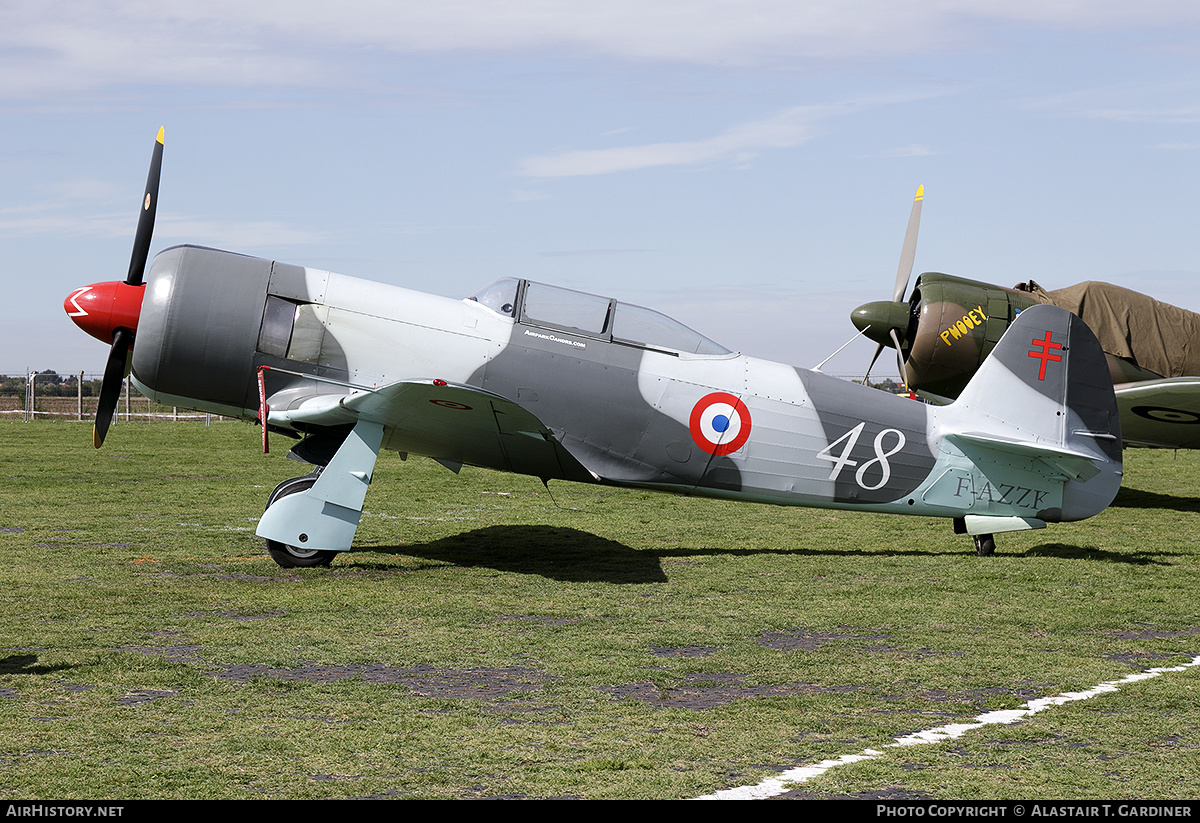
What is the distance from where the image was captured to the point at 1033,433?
9.95 metres

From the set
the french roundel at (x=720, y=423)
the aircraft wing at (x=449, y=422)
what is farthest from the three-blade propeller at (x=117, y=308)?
the french roundel at (x=720, y=423)

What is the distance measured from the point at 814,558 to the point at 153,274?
654cm

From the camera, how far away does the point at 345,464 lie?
335 inches

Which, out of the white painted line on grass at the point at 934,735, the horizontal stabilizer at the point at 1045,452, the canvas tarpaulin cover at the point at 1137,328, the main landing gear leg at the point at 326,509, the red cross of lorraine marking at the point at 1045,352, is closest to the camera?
the white painted line on grass at the point at 934,735

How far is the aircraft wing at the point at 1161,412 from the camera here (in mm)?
13391

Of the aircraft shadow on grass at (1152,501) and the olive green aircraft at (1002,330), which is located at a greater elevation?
the olive green aircraft at (1002,330)

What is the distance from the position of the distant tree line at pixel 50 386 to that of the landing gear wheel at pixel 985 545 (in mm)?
31554

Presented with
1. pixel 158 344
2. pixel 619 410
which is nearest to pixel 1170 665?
pixel 619 410

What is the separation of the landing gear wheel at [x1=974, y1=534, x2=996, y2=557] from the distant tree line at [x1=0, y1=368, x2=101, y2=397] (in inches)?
1242

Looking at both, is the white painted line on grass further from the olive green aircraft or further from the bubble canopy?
the olive green aircraft

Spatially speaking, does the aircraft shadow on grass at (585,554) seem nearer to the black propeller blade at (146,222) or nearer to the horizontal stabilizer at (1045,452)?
the horizontal stabilizer at (1045,452)

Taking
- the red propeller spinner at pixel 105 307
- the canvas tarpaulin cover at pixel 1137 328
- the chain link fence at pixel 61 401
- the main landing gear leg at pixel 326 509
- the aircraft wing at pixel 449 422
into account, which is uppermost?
A: the canvas tarpaulin cover at pixel 1137 328

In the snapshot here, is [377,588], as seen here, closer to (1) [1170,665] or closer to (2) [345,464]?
(2) [345,464]

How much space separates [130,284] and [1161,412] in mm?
12742
